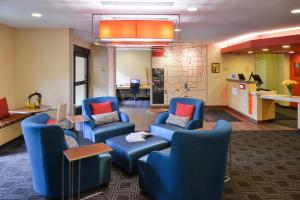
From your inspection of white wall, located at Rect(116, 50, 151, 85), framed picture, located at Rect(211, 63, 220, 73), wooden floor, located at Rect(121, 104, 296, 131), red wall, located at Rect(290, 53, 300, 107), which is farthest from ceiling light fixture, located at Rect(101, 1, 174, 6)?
white wall, located at Rect(116, 50, 151, 85)

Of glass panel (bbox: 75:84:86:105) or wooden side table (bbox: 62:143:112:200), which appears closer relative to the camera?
wooden side table (bbox: 62:143:112:200)

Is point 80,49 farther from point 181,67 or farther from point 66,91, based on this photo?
point 181,67

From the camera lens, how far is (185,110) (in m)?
4.94

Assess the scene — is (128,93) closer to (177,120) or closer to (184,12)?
(177,120)

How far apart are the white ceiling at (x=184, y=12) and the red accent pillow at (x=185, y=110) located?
1937 millimetres

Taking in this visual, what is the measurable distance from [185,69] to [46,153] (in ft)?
26.5

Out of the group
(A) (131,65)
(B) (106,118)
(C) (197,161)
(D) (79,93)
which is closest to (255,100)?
(B) (106,118)

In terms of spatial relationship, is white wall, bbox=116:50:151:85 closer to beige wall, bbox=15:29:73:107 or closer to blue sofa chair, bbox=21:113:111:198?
beige wall, bbox=15:29:73:107

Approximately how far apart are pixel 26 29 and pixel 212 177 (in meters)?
6.05

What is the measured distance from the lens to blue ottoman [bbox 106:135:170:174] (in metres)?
3.58

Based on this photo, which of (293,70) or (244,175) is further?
(293,70)

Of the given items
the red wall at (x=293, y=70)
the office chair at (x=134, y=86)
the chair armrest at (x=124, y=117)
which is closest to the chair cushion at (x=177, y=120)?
the chair armrest at (x=124, y=117)

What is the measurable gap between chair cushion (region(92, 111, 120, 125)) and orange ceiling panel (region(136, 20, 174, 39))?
1.85m

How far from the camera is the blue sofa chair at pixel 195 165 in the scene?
92.7 inches
